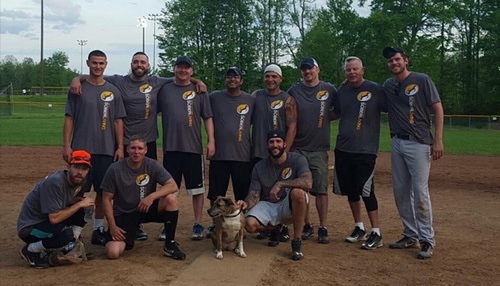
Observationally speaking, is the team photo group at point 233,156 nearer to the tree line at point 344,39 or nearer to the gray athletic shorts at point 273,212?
the gray athletic shorts at point 273,212

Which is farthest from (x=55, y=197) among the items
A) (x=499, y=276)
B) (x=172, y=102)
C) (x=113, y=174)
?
(x=499, y=276)

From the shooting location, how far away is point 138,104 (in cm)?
693

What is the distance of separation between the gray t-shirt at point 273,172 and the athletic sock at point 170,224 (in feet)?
3.10

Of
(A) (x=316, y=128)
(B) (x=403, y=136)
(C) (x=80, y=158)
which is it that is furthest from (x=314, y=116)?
(C) (x=80, y=158)

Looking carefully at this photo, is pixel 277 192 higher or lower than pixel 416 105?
lower

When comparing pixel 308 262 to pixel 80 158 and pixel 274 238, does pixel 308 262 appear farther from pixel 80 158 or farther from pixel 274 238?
pixel 80 158

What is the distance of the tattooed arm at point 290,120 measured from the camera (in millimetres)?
6809

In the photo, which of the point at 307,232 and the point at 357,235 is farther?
the point at 307,232

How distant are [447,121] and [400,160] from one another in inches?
1352

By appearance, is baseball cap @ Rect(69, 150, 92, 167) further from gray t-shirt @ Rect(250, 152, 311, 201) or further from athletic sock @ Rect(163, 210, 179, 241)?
gray t-shirt @ Rect(250, 152, 311, 201)

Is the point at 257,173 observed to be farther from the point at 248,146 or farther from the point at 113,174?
the point at 113,174

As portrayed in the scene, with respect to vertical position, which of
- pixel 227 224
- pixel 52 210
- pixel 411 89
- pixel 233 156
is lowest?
pixel 227 224

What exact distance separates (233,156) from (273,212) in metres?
0.95

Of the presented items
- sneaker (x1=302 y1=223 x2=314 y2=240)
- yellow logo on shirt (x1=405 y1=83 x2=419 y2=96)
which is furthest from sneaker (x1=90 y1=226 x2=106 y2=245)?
yellow logo on shirt (x1=405 y1=83 x2=419 y2=96)
